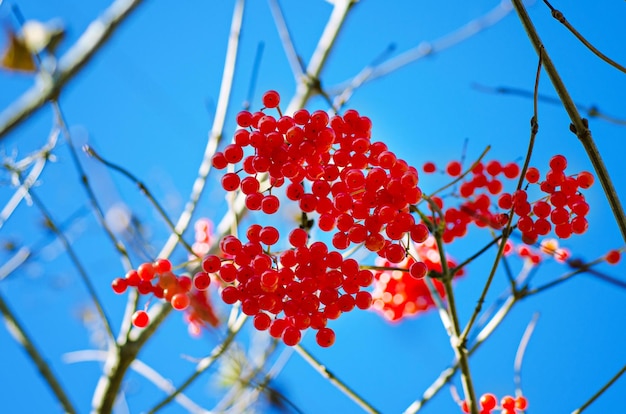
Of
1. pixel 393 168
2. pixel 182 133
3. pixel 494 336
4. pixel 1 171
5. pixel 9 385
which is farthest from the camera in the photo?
pixel 9 385

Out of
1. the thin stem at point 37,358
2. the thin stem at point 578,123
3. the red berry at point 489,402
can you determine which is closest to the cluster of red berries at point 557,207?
the thin stem at point 578,123

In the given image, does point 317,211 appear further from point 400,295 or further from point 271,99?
point 400,295

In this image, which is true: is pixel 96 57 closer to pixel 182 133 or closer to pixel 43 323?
pixel 182 133

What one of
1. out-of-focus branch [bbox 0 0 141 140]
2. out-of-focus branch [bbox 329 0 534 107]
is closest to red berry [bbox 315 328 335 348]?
out-of-focus branch [bbox 0 0 141 140]

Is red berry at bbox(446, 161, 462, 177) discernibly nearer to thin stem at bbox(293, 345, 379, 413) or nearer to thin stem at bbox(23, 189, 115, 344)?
thin stem at bbox(293, 345, 379, 413)

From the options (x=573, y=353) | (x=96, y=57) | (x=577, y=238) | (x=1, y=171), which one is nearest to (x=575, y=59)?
(x=577, y=238)
